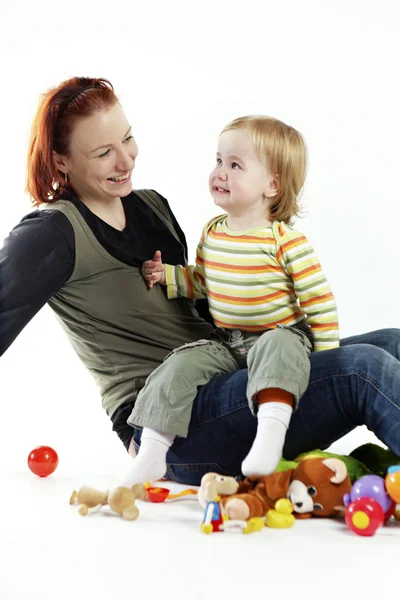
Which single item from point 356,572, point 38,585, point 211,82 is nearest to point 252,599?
point 356,572

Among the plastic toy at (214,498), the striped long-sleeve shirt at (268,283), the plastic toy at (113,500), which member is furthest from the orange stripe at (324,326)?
the plastic toy at (113,500)

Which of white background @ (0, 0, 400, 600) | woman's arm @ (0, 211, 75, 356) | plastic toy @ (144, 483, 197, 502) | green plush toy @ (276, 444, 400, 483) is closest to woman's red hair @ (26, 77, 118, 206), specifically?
woman's arm @ (0, 211, 75, 356)

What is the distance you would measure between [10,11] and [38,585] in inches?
126

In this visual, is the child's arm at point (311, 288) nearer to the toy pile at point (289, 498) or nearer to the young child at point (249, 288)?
the young child at point (249, 288)

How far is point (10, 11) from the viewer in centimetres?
424

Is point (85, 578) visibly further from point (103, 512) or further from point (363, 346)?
point (363, 346)

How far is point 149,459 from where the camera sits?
2105 millimetres

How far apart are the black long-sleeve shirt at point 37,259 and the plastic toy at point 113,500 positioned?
0.38 metres

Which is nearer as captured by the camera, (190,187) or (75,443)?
(75,443)

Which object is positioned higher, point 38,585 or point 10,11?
point 10,11

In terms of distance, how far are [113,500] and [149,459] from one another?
0.13 m

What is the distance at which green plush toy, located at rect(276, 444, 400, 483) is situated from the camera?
2.12 m

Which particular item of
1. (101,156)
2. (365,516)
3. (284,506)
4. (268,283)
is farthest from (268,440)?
(101,156)

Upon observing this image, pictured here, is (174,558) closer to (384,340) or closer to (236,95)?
(384,340)
